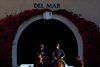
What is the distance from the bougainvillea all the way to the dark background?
0.63 metres

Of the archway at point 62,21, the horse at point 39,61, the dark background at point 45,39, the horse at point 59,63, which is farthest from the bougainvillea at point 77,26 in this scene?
the horse at point 39,61

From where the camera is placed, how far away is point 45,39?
88.3 ft

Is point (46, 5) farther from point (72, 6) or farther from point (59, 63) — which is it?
point (59, 63)

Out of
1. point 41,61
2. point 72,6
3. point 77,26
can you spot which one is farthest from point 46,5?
point 41,61

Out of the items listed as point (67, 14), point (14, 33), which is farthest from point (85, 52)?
point (14, 33)

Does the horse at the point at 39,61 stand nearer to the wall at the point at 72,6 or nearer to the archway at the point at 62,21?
the archway at the point at 62,21

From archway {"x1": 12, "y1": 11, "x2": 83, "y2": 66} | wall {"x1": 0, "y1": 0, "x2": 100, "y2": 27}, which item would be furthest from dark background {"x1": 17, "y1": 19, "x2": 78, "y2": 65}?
wall {"x1": 0, "y1": 0, "x2": 100, "y2": 27}

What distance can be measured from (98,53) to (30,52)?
3571 mm

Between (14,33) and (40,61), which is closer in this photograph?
(40,61)

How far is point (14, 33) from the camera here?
25766 millimetres

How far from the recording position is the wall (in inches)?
1017

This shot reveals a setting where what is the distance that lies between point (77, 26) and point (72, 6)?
1.02 meters

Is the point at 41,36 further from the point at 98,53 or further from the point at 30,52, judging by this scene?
the point at 98,53

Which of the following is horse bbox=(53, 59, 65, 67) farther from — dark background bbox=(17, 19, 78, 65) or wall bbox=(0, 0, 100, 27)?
wall bbox=(0, 0, 100, 27)
